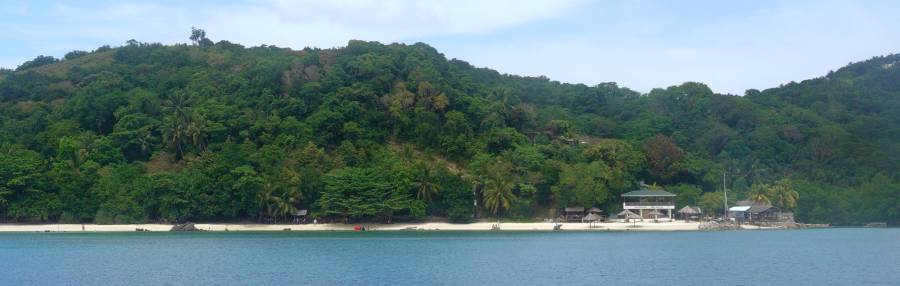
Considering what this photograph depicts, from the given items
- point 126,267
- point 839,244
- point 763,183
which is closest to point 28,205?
point 126,267

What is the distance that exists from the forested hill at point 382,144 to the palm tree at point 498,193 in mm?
125

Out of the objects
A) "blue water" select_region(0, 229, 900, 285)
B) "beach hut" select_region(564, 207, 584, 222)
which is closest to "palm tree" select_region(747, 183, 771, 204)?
"blue water" select_region(0, 229, 900, 285)

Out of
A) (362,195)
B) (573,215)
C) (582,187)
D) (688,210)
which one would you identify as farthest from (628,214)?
(362,195)

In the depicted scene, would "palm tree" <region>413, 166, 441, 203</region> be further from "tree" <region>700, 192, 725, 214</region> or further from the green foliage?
"tree" <region>700, 192, 725, 214</region>

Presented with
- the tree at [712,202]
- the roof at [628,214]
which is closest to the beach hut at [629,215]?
the roof at [628,214]

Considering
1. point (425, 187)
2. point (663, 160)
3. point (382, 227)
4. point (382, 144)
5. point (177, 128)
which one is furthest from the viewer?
point (382, 144)

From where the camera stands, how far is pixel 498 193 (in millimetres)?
69562

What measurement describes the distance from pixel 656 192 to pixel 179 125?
1669 inches

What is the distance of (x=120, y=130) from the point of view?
8212 cm

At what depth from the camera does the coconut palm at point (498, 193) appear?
69.6 metres

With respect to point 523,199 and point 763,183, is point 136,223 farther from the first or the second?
point 763,183

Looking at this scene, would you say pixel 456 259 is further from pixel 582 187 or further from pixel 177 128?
pixel 177 128

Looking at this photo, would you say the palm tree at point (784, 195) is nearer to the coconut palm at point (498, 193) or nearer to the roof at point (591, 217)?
the roof at point (591, 217)

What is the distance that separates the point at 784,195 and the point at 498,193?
83.3 feet
